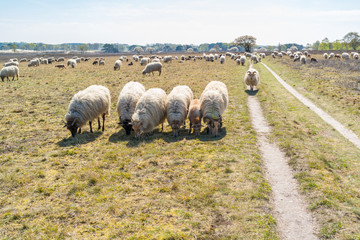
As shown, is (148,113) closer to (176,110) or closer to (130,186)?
(176,110)

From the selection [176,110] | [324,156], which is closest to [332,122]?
[324,156]

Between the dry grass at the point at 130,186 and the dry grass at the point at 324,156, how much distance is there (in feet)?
5.43

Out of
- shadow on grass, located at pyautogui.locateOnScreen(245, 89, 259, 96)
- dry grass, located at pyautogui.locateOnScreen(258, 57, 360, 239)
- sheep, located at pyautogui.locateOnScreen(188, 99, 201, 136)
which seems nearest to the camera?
dry grass, located at pyautogui.locateOnScreen(258, 57, 360, 239)

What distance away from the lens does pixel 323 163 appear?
35.2 ft

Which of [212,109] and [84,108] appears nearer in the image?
[212,109]

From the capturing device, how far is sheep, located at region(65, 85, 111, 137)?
13.9 meters

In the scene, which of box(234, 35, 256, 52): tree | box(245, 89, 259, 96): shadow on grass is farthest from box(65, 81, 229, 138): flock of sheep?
box(234, 35, 256, 52): tree

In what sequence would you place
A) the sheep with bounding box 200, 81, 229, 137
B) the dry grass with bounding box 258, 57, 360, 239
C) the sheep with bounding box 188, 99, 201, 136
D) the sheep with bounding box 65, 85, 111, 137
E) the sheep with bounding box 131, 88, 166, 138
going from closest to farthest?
the dry grass with bounding box 258, 57, 360, 239
the sheep with bounding box 131, 88, 166, 138
the sheep with bounding box 200, 81, 229, 137
the sheep with bounding box 65, 85, 111, 137
the sheep with bounding box 188, 99, 201, 136

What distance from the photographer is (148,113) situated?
13.9 metres

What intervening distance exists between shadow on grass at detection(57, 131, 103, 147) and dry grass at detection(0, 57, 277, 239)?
58 mm

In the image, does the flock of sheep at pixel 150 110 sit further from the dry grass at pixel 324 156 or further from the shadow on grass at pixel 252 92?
the shadow on grass at pixel 252 92

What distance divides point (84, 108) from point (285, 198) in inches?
461

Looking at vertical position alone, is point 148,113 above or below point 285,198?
above

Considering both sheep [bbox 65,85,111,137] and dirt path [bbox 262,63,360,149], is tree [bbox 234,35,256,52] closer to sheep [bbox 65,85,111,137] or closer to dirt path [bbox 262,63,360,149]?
dirt path [bbox 262,63,360,149]
